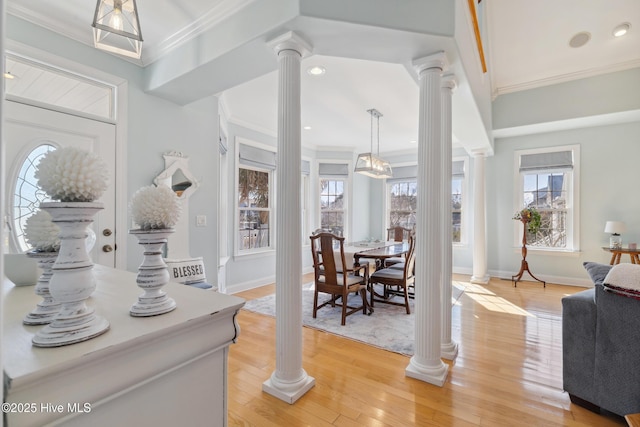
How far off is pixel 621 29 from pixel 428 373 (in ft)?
16.3

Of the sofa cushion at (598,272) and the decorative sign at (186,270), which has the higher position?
the sofa cushion at (598,272)

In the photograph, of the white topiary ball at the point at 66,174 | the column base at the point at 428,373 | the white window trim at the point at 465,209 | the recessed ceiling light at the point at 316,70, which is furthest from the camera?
the white window trim at the point at 465,209

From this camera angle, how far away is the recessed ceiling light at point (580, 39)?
3.85 m

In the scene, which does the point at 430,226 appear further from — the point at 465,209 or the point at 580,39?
the point at 465,209

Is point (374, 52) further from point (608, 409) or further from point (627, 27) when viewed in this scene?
point (627, 27)

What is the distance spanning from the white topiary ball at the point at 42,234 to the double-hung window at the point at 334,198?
5.90 m

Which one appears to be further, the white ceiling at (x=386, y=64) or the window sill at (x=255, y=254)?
the window sill at (x=255, y=254)

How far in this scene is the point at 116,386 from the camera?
1.92 ft

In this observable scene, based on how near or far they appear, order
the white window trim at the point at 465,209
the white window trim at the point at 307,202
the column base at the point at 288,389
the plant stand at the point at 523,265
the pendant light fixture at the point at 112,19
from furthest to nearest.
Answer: the white window trim at the point at 307,202 → the white window trim at the point at 465,209 → the plant stand at the point at 523,265 → the column base at the point at 288,389 → the pendant light fixture at the point at 112,19

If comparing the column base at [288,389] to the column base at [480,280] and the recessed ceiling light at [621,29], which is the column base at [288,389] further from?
the recessed ceiling light at [621,29]

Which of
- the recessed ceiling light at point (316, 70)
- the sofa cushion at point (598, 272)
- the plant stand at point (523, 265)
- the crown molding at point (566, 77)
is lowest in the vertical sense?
the plant stand at point (523, 265)

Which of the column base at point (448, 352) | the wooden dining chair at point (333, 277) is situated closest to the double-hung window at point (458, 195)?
the wooden dining chair at point (333, 277)

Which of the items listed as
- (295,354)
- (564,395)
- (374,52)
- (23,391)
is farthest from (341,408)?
(374,52)

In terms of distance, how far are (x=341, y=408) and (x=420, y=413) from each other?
0.50 m
